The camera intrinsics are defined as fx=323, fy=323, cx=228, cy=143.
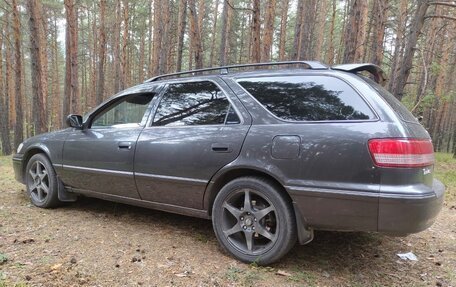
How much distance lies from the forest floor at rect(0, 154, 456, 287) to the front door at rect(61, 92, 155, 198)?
49 cm

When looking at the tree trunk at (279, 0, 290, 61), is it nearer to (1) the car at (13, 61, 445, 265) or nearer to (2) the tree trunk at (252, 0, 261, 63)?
(2) the tree trunk at (252, 0, 261, 63)

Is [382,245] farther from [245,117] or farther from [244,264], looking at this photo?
[245,117]

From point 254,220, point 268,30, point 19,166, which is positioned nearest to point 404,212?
point 254,220

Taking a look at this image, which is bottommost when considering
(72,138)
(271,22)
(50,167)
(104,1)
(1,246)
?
(1,246)

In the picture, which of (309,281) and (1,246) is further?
(1,246)

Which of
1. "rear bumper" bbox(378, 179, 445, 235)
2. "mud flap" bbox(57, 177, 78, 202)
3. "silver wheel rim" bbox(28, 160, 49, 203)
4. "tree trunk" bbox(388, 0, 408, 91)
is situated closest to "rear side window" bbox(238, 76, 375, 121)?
"rear bumper" bbox(378, 179, 445, 235)

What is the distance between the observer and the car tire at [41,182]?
449 cm

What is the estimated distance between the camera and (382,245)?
3.50 m

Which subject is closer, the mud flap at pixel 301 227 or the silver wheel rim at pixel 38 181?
the mud flap at pixel 301 227

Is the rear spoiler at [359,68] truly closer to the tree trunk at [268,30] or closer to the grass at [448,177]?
the grass at [448,177]

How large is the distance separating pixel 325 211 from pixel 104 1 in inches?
714

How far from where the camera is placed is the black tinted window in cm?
326

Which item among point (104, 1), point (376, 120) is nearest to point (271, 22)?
point (376, 120)

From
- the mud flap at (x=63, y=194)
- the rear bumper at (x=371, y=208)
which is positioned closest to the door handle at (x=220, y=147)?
the rear bumper at (x=371, y=208)
